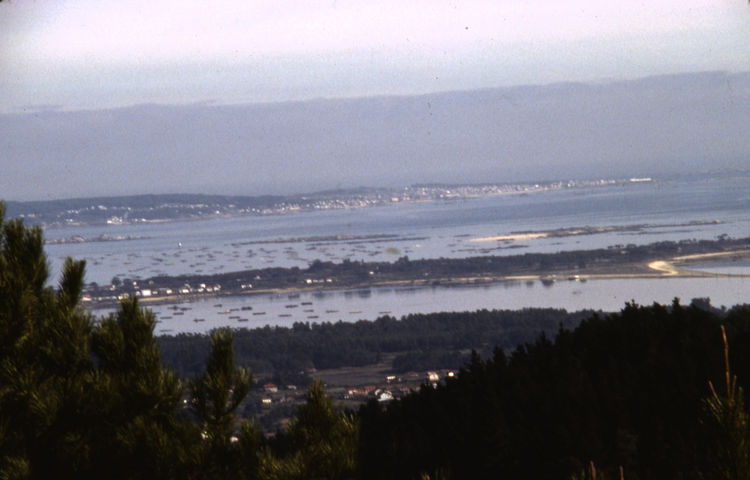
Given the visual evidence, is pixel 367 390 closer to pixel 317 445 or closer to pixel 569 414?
pixel 569 414

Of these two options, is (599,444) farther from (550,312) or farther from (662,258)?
(662,258)

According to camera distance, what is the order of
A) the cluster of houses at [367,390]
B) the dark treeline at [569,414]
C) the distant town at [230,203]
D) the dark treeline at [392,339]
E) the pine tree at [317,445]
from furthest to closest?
1. the distant town at [230,203]
2. the dark treeline at [392,339]
3. the cluster of houses at [367,390]
4. the dark treeline at [569,414]
5. the pine tree at [317,445]

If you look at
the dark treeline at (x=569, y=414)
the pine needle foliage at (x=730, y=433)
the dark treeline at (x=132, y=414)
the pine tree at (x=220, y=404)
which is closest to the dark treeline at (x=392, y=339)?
the dark treeline at (x=569, y=414)

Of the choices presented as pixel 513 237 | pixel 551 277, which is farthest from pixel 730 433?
pixel 513 237

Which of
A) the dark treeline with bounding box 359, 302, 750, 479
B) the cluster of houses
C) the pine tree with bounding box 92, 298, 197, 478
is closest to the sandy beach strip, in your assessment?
the cluster of houses

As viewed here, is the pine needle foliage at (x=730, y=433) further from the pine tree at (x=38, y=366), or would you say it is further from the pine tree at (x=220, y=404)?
the pine tree at (x=38, y=366)

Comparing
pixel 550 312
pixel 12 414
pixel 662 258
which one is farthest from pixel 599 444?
pixel 662 258

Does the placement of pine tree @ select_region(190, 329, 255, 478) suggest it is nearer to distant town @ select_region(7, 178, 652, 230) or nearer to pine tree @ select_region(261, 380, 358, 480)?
pine tree @ select_region(261, 380, 358, 480)
